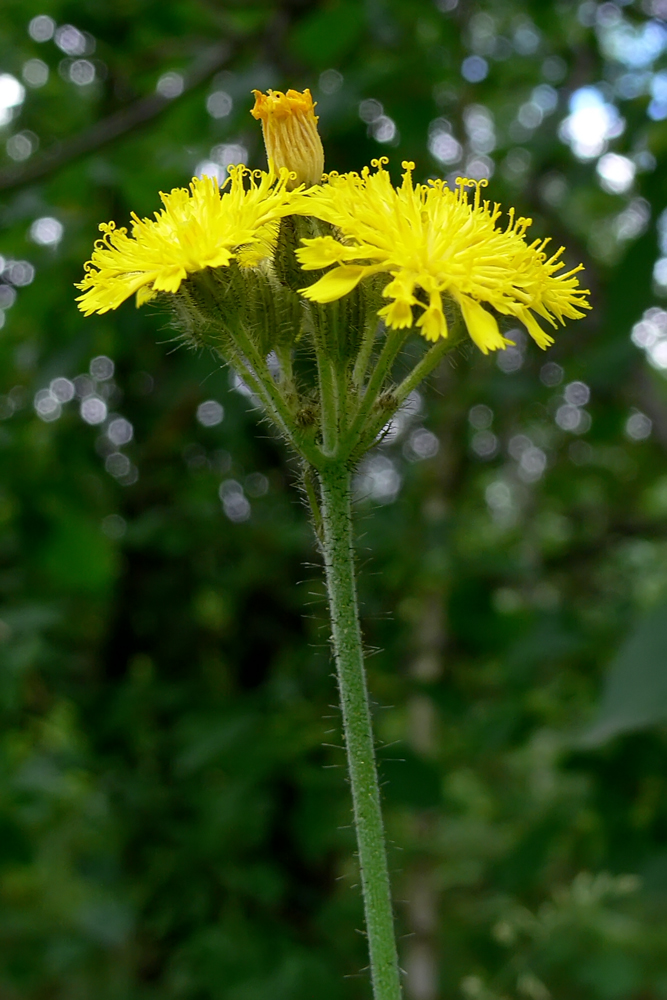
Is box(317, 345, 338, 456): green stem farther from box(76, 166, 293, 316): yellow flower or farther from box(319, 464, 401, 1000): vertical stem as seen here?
box(76, 166, 293, 316): yellow flower

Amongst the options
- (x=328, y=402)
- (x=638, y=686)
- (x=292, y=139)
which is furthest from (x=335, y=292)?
(x=638, y=686)

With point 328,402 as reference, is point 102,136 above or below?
above

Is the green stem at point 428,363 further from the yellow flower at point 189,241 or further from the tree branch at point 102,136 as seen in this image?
the tree branch at point 102,136

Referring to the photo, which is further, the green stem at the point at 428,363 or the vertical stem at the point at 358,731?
the green stem at the point at 428,363

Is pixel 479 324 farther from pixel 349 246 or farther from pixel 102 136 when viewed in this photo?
pixel 102 136

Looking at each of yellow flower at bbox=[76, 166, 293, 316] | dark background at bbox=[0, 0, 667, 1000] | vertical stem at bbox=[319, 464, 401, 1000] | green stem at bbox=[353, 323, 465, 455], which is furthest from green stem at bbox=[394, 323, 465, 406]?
dark background at bbox=[0, 0, 667, 1000]

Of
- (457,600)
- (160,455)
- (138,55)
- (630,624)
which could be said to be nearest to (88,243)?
(138,55)

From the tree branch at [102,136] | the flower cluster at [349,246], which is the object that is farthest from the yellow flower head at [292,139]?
the tree branch at [102,136]
